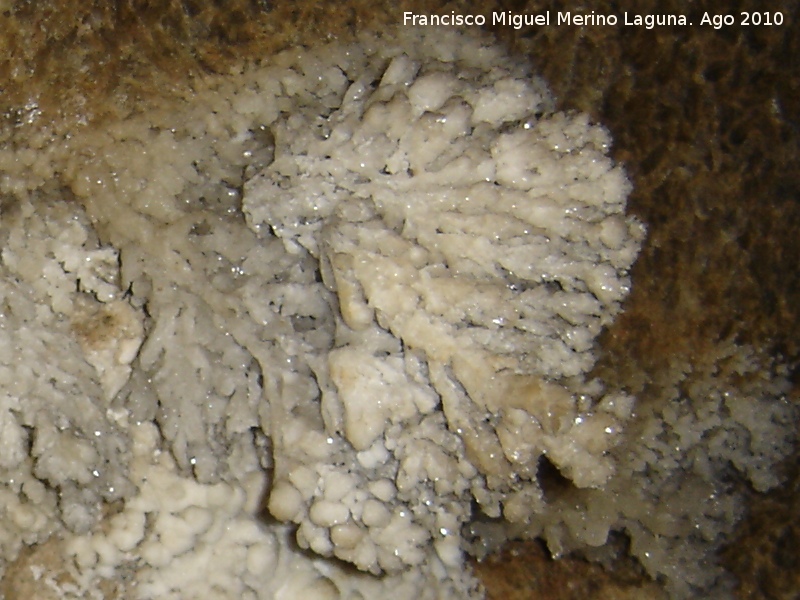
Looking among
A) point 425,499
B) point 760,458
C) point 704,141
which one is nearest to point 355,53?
point 704,141

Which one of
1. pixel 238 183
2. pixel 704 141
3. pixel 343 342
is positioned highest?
pixel 704 141

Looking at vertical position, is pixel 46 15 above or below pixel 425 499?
above

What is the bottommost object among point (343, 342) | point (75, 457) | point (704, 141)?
point (75, 457)

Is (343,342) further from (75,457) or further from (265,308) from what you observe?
(75,457)

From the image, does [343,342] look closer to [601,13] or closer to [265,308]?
[265,308]

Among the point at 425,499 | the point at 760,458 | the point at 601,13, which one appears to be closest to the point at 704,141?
the point at 601,13

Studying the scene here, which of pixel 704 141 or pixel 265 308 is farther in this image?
pixel 265 308
